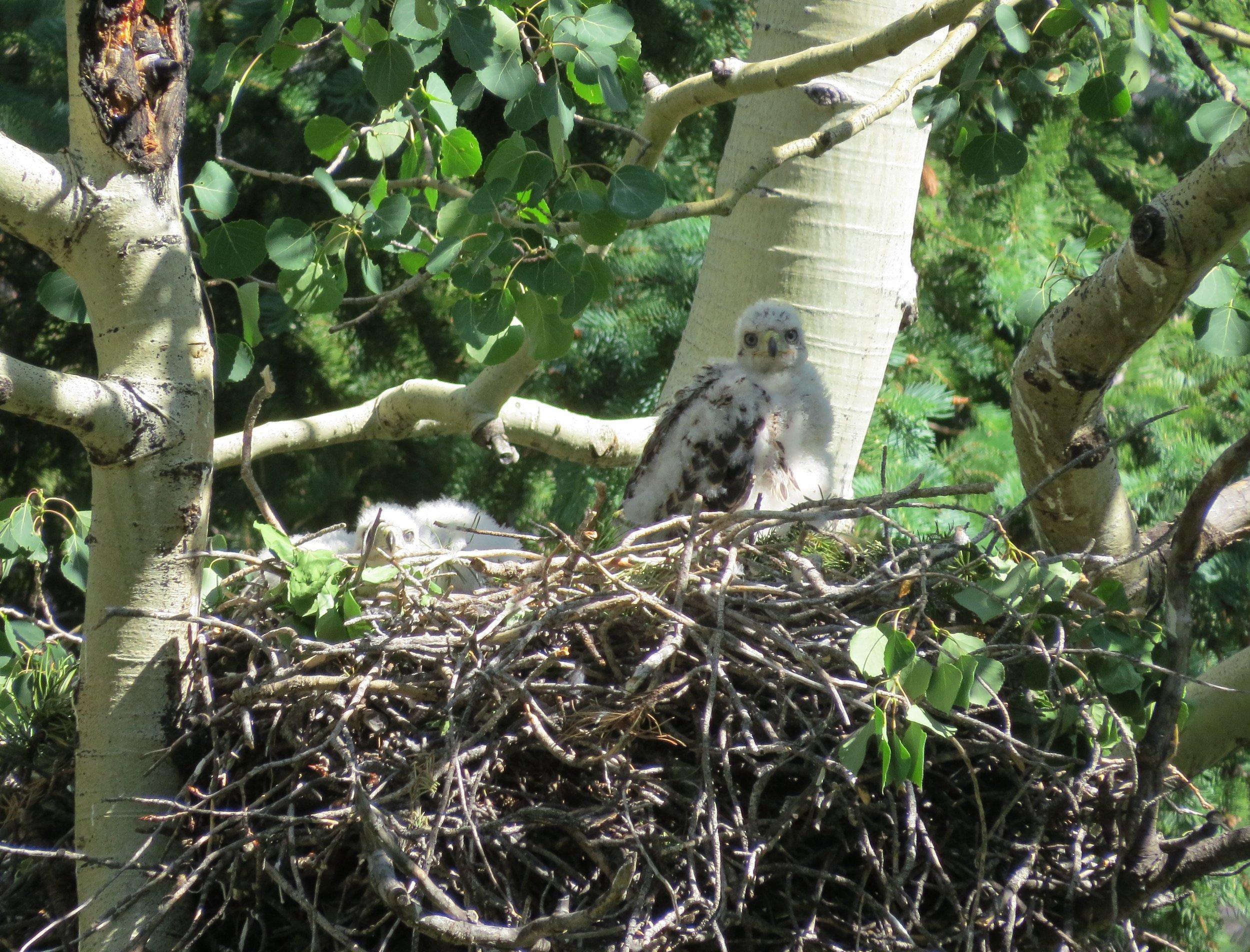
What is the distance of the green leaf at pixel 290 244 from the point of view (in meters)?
2.29

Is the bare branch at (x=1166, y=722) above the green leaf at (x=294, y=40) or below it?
below

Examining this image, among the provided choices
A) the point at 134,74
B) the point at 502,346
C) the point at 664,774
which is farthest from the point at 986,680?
the point at 134,74

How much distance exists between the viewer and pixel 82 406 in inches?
76.8

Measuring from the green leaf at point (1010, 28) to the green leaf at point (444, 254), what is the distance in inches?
46.7

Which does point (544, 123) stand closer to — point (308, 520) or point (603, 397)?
point (603, 397)

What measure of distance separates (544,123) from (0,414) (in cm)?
263

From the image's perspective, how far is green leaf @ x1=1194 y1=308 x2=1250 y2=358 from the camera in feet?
8.24

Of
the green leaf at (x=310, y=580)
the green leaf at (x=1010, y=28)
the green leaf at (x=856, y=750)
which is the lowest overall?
the green leaf at (x=310, y=580)

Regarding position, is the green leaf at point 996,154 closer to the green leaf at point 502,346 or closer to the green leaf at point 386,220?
the green leaf at point 502,346

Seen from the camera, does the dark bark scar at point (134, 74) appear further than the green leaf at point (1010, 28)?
No

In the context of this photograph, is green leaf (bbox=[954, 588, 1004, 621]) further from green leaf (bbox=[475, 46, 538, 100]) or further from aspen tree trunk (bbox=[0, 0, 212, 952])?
aspen tree trunk (bbox=[0, 0, 212, 952])

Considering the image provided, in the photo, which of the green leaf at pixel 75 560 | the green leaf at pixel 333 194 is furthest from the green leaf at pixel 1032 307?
the green leaf at pixel 75 560

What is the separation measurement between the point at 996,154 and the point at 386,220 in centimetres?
140

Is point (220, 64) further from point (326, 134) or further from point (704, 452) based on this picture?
point (704, 452)
